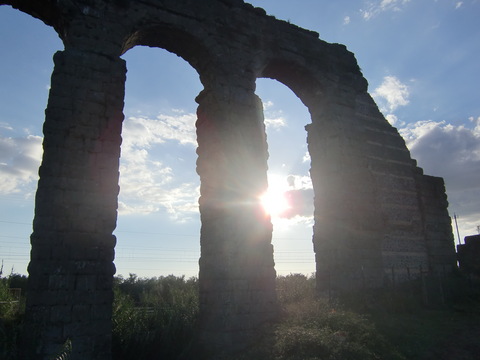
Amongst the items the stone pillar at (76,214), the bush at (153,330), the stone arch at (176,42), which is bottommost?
the bush at (153,330)

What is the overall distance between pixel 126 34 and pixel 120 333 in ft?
17.6

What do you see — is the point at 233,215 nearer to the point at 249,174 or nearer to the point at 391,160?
the point at 249,174

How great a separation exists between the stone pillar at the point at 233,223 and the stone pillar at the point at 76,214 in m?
1.84

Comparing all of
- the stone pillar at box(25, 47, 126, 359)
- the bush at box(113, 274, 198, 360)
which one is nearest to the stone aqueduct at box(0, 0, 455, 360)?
the stone pillar at box(25, 47, 126, 359)

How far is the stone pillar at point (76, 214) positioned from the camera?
5.59 metres

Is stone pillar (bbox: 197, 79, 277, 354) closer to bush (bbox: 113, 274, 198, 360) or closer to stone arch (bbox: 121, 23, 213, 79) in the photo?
bush (bbox: 113, 274, 198, 360)

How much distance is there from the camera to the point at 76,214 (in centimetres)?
604

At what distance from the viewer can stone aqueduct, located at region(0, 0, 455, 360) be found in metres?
5.89

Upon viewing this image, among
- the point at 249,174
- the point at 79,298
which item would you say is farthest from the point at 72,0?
the point at 79,298

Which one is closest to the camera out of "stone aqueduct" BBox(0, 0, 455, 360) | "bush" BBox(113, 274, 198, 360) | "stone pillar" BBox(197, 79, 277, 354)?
"stone aqueduct" BBox(0, 0, 455, 360)

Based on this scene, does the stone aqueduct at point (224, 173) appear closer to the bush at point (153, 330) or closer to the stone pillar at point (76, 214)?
the stone pillar at point (76, 214)

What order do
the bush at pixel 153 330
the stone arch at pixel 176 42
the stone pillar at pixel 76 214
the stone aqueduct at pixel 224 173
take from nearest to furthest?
the stone pillar at pixel 76 214 < the stone aqueduct at pixel 224 173 < the bush at pixel 153 330 < the stone arch at pixel 176 42

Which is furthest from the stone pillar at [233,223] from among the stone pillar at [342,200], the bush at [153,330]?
the stone pillar at [342,200]

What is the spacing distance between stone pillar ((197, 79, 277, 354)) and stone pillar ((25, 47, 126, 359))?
1.84 metres
